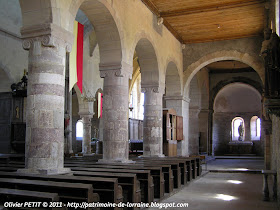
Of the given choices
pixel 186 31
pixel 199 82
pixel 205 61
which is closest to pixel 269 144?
pixel 205 61

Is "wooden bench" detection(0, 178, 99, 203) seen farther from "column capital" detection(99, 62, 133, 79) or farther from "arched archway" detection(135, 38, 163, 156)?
"arched archway" detection(135, 38, 163, 156)

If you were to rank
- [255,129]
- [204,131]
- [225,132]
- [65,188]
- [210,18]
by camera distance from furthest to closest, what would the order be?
[225,132]
[255,129]
[204,131]
[210,18]
[65,188]

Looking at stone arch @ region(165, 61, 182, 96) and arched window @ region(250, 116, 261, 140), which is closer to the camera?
stone arch @ region(165, 61, 182, 96)

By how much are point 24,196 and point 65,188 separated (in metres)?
0.61

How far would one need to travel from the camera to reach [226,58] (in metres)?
15.5

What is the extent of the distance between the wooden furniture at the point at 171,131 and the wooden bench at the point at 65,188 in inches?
362

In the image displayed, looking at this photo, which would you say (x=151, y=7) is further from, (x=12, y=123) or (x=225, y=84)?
(x=225, y=84)

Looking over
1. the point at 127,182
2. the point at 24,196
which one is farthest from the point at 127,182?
the point at 24,196

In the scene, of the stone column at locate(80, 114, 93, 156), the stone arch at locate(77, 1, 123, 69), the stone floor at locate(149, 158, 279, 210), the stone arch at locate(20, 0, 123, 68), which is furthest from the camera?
the stone column at locate(80, 114, 93, 156)

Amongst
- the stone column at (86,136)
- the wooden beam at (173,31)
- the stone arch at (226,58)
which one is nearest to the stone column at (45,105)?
the wooden beam at (173,31)

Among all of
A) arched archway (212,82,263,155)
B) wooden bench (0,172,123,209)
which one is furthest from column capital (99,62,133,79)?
arched archway (212,82,263,155)

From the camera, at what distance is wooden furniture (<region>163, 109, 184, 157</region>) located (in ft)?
45.4

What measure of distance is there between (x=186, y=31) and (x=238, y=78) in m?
Result: 9.80

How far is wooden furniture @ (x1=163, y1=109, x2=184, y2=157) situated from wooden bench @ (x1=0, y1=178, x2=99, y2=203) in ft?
30.1
